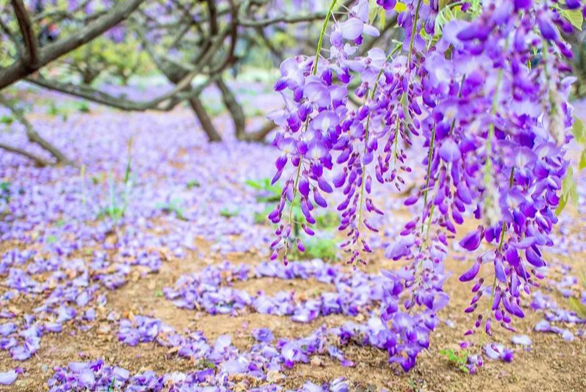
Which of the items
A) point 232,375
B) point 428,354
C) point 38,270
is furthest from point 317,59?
point 38,270

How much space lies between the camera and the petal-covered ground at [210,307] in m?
1.93

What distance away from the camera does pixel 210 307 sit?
8.39 feet

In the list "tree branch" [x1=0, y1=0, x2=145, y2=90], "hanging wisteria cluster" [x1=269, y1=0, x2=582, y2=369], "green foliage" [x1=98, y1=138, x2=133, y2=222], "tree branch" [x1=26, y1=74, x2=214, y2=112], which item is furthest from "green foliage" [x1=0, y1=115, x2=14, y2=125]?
"hanging wisteria cluster" [x1=269, y1=0, x2=582, y2=369]

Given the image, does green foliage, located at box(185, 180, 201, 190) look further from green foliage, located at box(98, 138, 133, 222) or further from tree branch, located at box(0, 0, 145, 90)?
tree branch, located at box(0, 0, 145, 90)

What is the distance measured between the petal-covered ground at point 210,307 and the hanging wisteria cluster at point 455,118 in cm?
58

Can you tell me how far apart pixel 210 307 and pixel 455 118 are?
1.85 meters

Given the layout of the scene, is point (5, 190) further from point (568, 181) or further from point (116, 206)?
point (568, 181)

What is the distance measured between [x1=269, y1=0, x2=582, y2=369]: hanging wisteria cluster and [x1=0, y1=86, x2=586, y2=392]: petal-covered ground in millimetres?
583

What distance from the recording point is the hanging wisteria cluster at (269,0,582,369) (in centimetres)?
89

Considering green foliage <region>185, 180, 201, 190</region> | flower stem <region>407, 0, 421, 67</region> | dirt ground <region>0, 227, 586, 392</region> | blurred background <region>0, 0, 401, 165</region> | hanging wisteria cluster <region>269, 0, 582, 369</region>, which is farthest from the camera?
green foliage <region>185, 180, 201, 190</region>

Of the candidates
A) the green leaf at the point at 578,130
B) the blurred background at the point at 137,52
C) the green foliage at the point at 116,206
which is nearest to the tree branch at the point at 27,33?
the blurred background at the point at 137,52

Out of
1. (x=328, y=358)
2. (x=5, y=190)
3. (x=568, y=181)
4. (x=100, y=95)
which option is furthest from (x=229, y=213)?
(x=568, y=181)

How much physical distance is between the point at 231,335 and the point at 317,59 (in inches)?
57.8

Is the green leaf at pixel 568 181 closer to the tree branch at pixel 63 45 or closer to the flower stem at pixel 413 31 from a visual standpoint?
the flower stem at pixel 413 31
